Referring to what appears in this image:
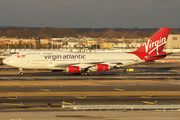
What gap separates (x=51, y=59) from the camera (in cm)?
5156

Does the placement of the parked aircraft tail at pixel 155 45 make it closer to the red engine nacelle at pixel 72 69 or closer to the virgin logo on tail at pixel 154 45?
the virgin logo on tail at pixel 154 45

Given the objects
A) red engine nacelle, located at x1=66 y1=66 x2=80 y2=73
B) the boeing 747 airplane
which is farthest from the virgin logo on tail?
red engine nacelle, located at x1=66 y1=66 x2=80 y2=73

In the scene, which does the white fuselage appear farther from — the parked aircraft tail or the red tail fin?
the red tail fin

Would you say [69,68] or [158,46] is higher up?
[158,46]

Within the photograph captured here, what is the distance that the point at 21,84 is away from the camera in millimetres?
41875

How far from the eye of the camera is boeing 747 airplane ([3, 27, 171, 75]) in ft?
168

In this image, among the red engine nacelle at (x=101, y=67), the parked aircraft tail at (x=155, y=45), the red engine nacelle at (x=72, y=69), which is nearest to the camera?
the red engine nacelle at (x=72, y=69)

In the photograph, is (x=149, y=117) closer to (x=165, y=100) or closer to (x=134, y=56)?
(x=165, y=100)

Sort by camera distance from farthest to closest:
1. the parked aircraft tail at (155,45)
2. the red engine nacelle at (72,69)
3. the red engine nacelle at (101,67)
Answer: the parked aircraft tail at (155,45) → the red engine nacelle at (101,67) → the red engine nacelle at (72,69)

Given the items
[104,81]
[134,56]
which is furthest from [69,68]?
[134,56]

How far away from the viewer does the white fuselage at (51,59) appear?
168 feet

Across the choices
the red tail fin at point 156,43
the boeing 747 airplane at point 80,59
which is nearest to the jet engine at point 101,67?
the boeing 747 airplane at point 80,59

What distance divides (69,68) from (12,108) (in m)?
24.3

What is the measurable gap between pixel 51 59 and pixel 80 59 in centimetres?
563
